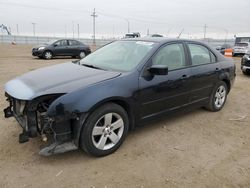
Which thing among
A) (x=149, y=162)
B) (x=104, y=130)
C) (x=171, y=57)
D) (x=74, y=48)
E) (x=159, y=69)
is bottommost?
(x=149, y=162)

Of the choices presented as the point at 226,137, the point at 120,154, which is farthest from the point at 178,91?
the point at 120,154

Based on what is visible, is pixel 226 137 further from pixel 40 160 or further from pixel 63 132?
pixel 40 160

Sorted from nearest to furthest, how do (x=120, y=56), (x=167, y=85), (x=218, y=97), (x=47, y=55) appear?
1. (x=167, y=85)
2. (x=120, y=56)
3. (x=218, y=97)
4. (x=47, y=55)

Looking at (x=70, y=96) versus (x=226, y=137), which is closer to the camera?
(x=70, y=96)

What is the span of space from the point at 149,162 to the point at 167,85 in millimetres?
1256

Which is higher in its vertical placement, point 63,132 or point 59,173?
point 63,132

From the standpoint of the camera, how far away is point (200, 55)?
4.64 m

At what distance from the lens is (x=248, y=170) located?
3043mm

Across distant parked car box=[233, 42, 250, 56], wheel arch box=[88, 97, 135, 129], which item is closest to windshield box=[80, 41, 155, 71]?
wheel arch box=[88, 97, 135, 129]

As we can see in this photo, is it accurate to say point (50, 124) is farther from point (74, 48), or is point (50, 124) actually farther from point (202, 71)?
point (74, 48)

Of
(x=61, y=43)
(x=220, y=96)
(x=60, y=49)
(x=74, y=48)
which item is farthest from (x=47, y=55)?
(x=220, y=96)

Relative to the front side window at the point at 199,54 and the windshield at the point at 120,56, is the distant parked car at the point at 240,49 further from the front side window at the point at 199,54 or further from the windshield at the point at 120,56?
the windshield at the point at 120,56

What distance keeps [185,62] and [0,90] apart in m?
4.93

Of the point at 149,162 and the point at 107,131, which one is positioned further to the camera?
the point at 107,131
